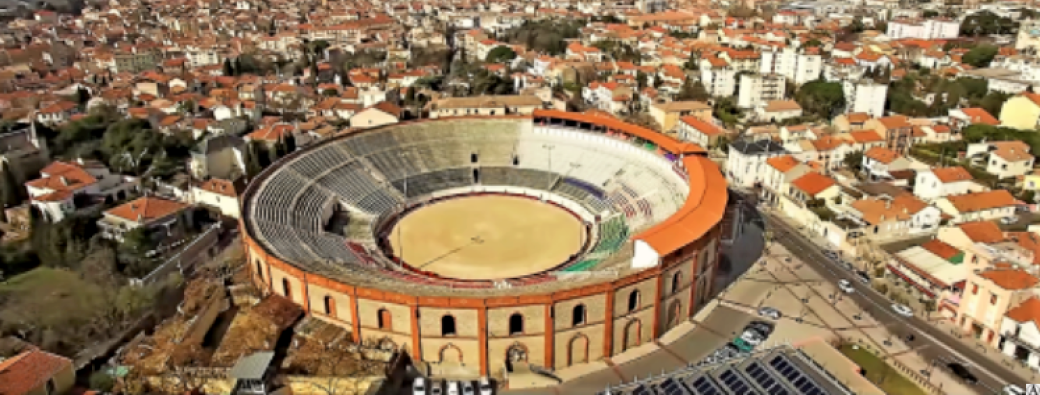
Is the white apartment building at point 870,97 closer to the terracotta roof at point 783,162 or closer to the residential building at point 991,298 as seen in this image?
the terracotta roof at point 783,162

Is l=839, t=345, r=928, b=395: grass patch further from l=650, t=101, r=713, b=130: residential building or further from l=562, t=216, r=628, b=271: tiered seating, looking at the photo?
l=650, t=101, r=713, b=130: residential building

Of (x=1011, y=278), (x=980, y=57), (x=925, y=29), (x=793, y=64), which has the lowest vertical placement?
(x=1011, y=278)

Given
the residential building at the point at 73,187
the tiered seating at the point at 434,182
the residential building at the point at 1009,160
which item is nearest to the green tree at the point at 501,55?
the tiered seating at the point at 434,182

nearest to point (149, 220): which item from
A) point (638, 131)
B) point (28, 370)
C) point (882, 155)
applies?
point (28, 370)

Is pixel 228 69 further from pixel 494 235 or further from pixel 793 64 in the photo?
pixel 793 64

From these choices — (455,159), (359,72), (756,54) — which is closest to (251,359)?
(455,159)

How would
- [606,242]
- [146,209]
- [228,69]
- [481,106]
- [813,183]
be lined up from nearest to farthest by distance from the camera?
[606,242] < [146,209] < [813,183] < [481,106] < [228,69]

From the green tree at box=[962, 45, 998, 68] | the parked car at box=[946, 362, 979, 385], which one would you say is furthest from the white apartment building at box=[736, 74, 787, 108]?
the parked car at box=[946, 362, 979, 385]
